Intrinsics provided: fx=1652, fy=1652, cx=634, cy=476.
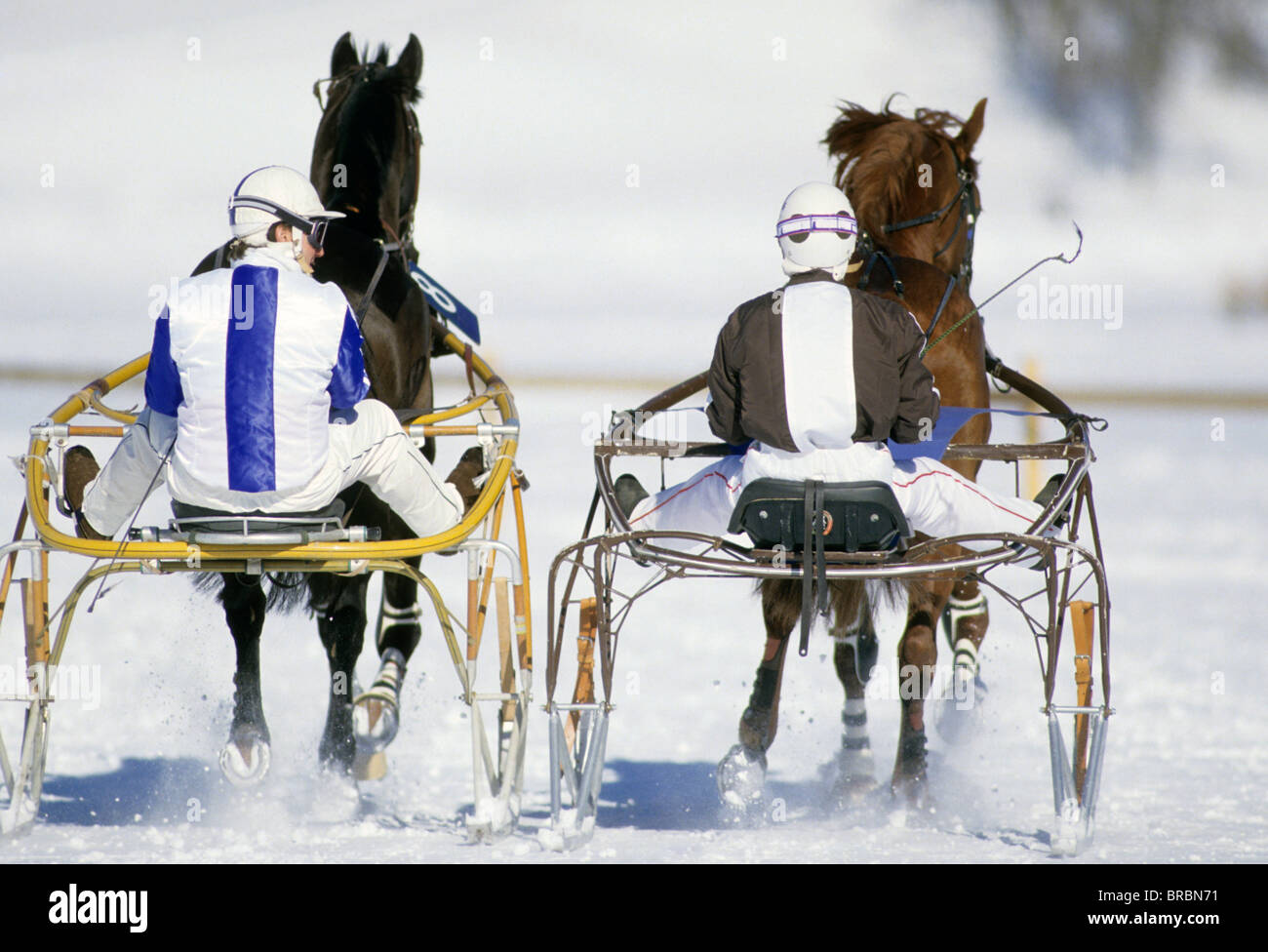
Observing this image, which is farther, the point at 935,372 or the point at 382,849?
the point at 935,372

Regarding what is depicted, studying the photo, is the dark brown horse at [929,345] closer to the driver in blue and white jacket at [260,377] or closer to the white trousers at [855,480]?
the white trousers at [855,480]

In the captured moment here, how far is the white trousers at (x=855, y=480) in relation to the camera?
13.7 ft

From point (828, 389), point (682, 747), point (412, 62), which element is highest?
point (412, 62)

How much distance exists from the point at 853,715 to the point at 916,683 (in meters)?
0.42

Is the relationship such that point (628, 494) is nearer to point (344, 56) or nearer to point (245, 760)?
point (245, 760)

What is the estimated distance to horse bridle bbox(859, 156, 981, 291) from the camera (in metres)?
5.59

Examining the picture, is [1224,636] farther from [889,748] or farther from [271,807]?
[271,807]

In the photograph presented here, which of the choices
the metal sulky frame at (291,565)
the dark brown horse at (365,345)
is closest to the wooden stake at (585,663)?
the metal sulky frame at (291,565)

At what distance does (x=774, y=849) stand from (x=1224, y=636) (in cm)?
418

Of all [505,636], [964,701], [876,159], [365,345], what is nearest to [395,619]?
[365,345]

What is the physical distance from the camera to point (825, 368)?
4.12 meters

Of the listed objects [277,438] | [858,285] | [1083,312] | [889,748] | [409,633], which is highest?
[1083,312]

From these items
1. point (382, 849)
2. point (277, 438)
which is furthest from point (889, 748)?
point (277, 438)
